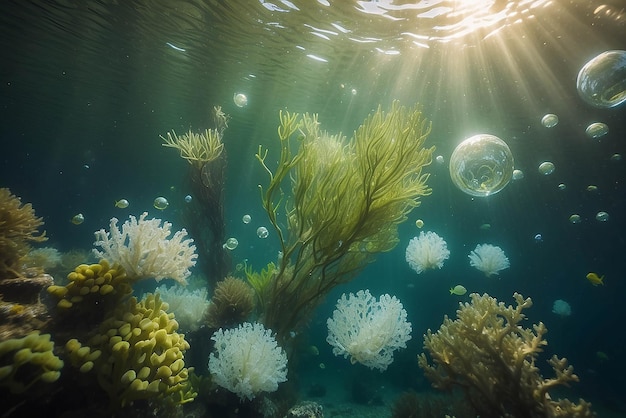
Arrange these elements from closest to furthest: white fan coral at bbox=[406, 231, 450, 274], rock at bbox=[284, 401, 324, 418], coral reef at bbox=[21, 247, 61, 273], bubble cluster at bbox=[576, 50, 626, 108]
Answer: rock at bbox=[284, 401, 324, 418] → bubble cluster at bbox=[576, 50, 626, 108] → coral reef at bbox=[21, 247, 61, 273] → white fan coral at bbox=[406, 231, 450, 274]

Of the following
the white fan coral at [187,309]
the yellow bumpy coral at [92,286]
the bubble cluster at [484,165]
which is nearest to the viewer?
the yellow bumpy coral at [92,286]

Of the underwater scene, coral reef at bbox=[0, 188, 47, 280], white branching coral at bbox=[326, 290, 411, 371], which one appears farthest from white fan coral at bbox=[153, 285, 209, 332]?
white branching coral at bbox=[326, 290, 411, 371]

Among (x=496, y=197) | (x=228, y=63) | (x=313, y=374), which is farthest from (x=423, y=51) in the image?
(x=496, y=197)

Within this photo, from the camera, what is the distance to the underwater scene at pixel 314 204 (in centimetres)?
370

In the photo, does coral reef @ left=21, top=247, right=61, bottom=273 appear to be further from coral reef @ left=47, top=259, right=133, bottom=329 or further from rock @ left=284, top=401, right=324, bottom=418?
rock @ left=284, top=401, right=324, bottom=418

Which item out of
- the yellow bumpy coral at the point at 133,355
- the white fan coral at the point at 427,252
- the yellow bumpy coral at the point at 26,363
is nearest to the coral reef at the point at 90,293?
the yellow bumpy coral at the point at 133,355

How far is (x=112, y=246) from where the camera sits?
421cm

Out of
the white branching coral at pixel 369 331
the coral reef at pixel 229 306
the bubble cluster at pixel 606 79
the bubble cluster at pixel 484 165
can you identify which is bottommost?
the coral reef at pixel 229 306

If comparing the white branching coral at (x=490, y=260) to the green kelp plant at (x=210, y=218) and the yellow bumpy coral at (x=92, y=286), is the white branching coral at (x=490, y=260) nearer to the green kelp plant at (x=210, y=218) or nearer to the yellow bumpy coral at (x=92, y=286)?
the green kelp plant at (x=210, y=218)

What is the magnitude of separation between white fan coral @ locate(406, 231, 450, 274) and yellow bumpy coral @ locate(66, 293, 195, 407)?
7.82 meters

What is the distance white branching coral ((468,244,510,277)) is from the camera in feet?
36.0

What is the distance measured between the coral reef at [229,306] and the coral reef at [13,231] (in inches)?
137

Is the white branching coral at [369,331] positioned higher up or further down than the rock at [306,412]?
higher up

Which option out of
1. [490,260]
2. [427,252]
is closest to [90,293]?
[427,252]
